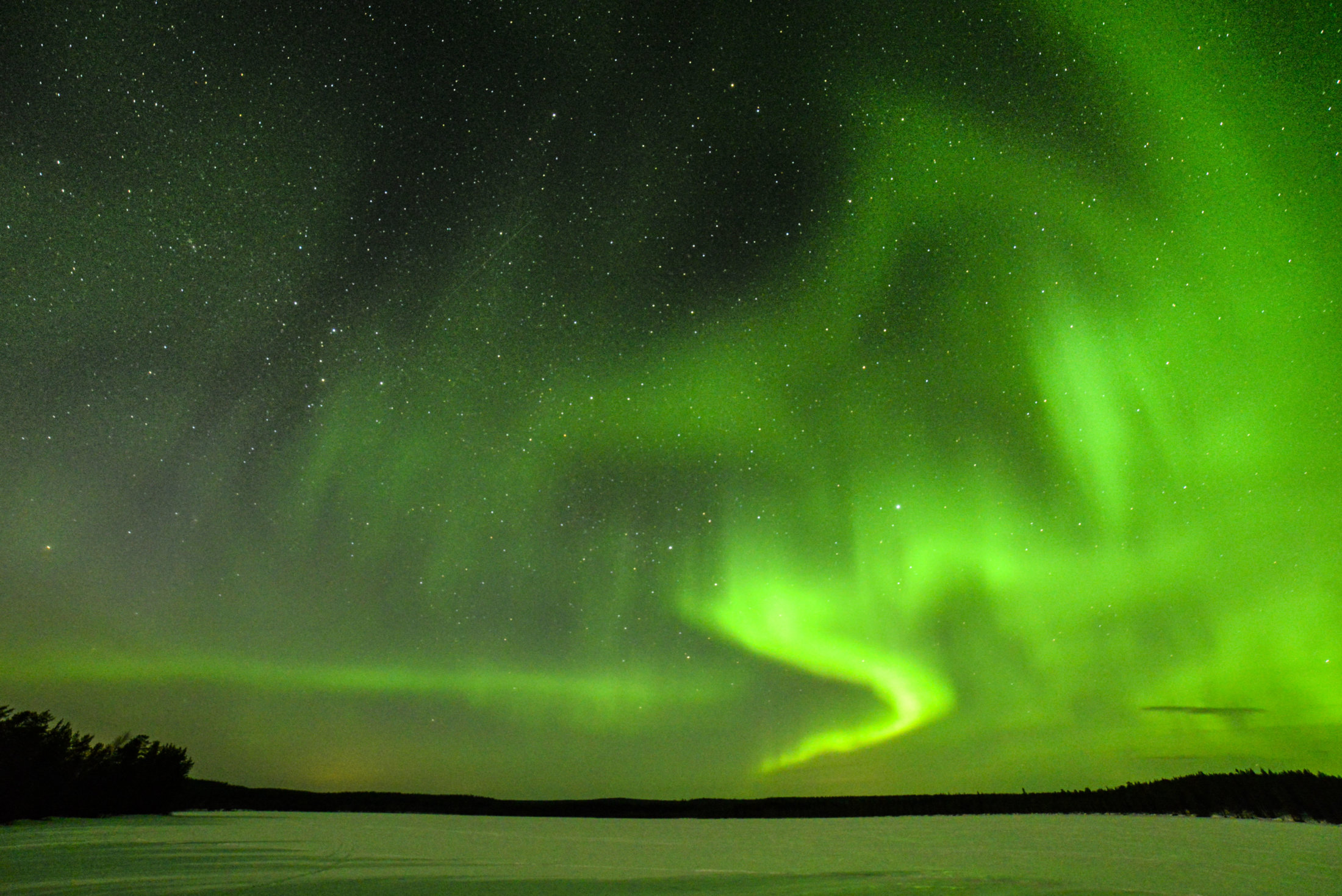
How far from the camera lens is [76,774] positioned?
69.9 feet

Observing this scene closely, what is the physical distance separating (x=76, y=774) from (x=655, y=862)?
1833 centimetres

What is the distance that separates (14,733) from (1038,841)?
24.3 meters

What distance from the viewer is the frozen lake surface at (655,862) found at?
28.6ft

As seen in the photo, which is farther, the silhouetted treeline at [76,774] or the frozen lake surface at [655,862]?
the silhouetted treeline at [76,774]

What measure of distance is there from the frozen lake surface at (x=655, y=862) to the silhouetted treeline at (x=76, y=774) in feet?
3.71

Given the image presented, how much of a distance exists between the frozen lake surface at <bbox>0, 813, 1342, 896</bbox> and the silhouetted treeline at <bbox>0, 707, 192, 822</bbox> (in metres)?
1.13

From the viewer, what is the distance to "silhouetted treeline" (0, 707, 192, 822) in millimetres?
18625

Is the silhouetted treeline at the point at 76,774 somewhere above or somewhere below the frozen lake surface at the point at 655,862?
above

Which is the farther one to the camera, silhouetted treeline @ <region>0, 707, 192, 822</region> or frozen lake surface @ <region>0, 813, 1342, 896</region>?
silhouetted treeline @ <region>0, 707, 192, 822</region>

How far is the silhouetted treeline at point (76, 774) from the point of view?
18625 mm

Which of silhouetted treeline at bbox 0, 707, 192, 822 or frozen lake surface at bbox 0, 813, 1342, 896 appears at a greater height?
silhouetted treeline at bbox 0, 707, 192, 822

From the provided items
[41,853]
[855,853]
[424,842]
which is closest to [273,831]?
[424,842]

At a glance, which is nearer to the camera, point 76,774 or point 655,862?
point 655,862

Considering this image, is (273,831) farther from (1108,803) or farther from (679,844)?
(1108,803)
